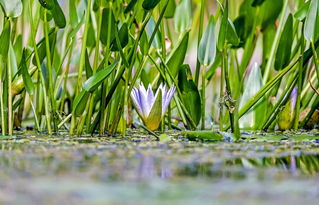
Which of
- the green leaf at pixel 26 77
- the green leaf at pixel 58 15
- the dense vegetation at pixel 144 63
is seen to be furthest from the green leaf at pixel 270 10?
the green leaf at pixel 26 77

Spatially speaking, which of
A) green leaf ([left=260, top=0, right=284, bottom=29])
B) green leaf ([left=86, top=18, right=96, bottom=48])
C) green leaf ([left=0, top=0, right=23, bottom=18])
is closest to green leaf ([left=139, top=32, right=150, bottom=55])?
green leaf ([left=0, top=0, right=23, bottom=18])

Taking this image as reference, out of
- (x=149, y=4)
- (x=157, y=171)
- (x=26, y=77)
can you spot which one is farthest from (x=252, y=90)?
(x=157, y=171)

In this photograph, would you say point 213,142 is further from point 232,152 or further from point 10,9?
point 10,9

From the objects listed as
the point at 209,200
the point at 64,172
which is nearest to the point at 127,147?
→ the point at 64,172

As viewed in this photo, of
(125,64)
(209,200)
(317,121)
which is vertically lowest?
(209,200)

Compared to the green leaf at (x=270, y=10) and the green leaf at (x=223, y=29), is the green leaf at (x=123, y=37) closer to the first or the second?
the green leaf at (x=223, y=29)

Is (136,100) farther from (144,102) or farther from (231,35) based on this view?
(231,35)
